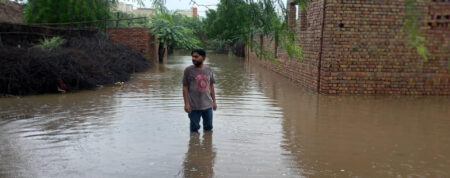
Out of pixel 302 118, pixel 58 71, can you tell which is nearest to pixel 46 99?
pixel 58 71

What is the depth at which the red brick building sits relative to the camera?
9.95 meters

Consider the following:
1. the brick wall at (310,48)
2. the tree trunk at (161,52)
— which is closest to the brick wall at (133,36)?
the tree trunk at (161,52)

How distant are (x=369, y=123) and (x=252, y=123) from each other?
2.03m

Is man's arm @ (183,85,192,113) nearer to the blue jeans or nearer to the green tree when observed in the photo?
the blue jeans

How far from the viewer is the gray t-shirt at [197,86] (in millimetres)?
5770

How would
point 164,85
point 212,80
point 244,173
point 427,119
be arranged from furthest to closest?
point 164,85, point 427,119, point 212,80, point 244,173

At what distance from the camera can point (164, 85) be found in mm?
12219

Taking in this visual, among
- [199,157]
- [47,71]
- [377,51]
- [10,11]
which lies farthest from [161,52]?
[199,157]

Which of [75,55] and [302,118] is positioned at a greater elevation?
[75,55]

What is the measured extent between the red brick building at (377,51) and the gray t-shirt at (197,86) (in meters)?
5.22

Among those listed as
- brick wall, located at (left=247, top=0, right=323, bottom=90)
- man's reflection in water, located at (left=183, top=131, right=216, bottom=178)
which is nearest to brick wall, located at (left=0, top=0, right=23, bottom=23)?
brick wall, located at (left=247, top=0, right=323, bottom=90)

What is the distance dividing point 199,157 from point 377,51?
693cm

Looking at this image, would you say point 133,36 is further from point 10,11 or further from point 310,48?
point 310,48

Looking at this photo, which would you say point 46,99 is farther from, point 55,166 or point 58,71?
point 55,166
